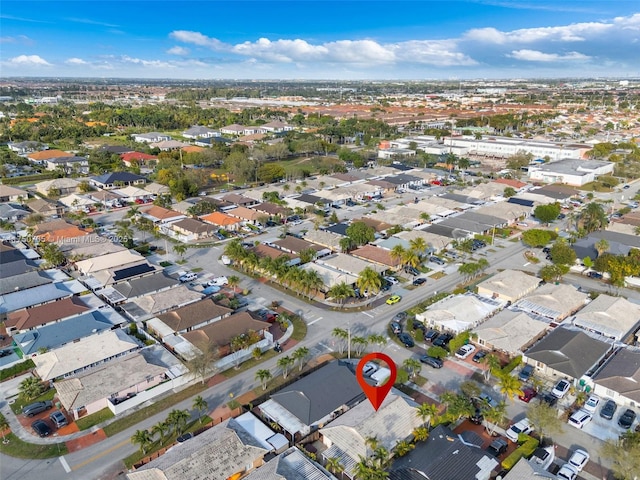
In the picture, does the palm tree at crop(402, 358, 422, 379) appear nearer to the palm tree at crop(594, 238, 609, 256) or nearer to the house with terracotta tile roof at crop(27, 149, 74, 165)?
the palm tree at crop(594, 238, 609, 256)

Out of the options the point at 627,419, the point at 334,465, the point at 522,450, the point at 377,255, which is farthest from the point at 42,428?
the point at 627,419

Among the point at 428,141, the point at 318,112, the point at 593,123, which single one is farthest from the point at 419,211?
the point at 593,123

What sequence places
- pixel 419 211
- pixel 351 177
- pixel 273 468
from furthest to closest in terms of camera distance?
1. pixel 351 177
2. pixel 419 211
3. pixel 273 468

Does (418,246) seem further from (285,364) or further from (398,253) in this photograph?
(285,364)

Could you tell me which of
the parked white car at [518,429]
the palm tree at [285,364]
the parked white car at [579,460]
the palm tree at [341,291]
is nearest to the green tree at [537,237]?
the palm tree at [341,291]

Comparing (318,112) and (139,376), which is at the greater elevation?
(318,112)

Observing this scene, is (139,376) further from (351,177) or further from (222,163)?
(222,163)
